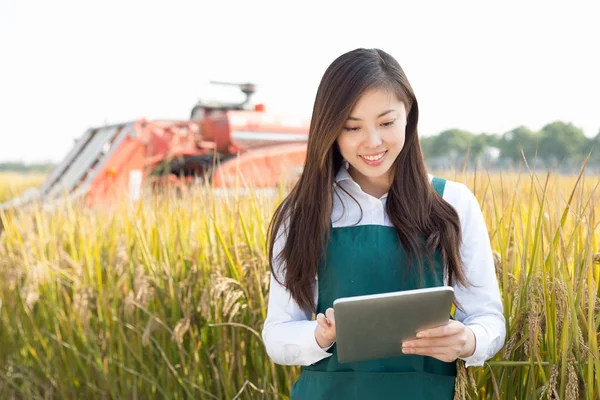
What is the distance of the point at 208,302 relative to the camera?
2.10 meters

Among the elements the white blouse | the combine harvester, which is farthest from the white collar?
the combine harvester

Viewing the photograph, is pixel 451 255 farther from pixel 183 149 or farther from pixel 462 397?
pixel 183 149

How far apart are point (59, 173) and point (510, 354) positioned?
258 inches

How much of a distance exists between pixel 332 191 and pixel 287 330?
33 cm

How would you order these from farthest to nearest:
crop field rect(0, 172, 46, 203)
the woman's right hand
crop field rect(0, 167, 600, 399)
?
crop field rect(0, 172, 46, 203) → crop field rect(0, 167, 600, 399) → the woman's right hand

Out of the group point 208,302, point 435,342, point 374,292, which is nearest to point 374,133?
point 374,292

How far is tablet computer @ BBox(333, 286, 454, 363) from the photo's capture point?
3.55ft

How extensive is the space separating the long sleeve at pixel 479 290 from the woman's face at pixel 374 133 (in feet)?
0.71

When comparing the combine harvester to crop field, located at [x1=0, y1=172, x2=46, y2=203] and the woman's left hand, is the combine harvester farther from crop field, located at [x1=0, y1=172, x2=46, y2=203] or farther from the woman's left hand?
the woman's left hand

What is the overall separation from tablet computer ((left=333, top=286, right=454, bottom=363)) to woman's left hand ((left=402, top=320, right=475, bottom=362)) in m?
0.01

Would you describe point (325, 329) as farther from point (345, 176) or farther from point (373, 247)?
point (345, 176)

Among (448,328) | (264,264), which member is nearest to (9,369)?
(264,264)

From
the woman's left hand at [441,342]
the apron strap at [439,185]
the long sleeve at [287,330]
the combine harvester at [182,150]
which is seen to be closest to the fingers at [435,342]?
the woman's left hand at [441,342]

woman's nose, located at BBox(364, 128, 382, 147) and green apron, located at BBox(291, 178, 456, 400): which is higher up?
woman's nose, located at BBox(364, 128, 382, 147)
